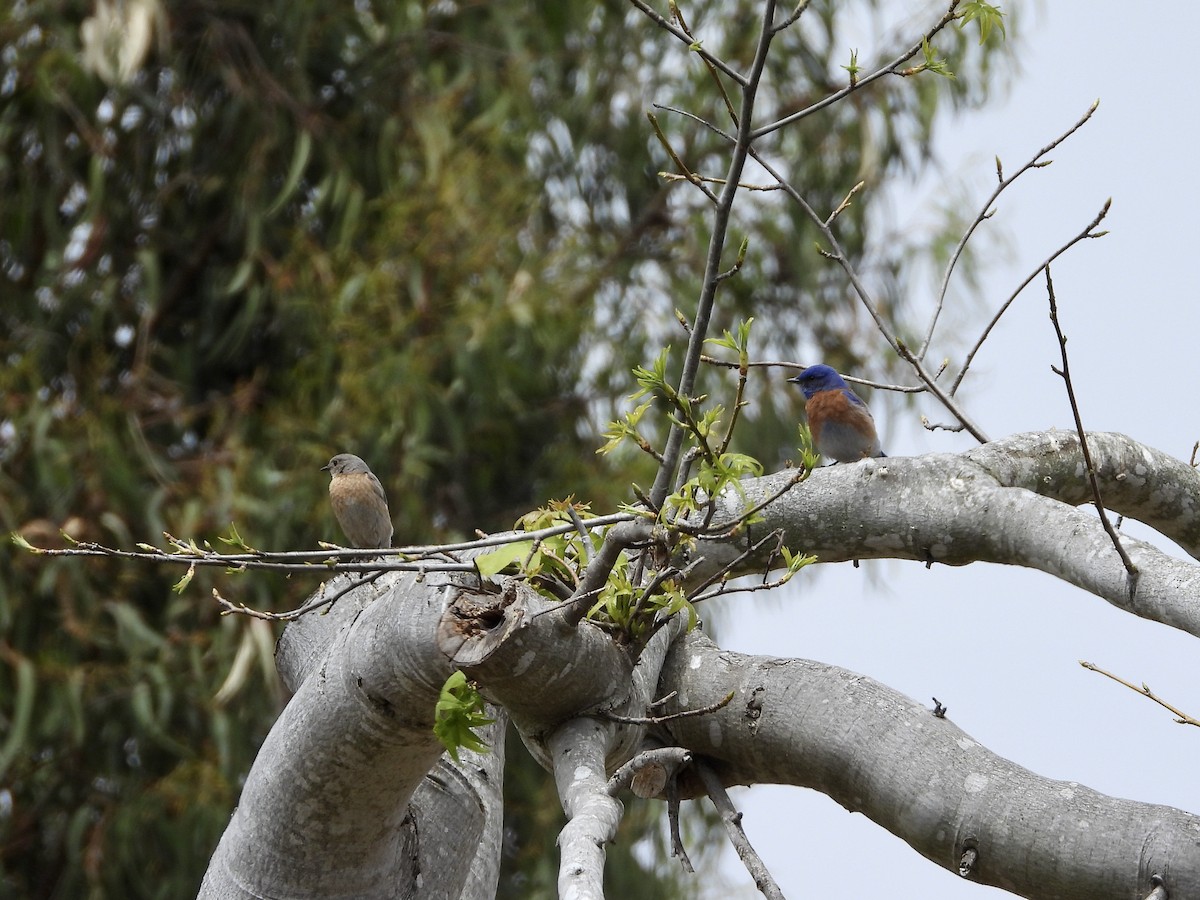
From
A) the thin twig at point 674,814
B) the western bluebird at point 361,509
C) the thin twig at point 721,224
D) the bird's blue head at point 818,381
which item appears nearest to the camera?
the thin twig at point 721,224

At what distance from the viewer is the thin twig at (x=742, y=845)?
2000 mm

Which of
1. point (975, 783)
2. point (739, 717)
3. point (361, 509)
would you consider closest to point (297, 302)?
point (361, 509)

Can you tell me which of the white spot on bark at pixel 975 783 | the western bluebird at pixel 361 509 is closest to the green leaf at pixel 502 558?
the white spot on bark at pixel 975 783

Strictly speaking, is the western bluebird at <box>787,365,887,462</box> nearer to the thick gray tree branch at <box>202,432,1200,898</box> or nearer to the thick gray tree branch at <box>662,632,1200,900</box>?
the thick gray tree branch at <box>202,432,1200,898</box>

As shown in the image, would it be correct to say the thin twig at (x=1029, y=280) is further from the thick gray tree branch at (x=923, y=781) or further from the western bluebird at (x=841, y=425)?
the western bluebird at (x=841, y=425)

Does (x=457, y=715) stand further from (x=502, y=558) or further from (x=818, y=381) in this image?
(x=818, y=381)

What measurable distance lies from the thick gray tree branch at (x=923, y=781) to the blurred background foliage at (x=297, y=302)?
321cm

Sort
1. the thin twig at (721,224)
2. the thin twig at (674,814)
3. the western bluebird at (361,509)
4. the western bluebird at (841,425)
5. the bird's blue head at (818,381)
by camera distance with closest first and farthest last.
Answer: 1. the thin twig at (721,224)
2. the thin twig at (674,814)
3. the western bluebird at (361,509)
4. the western bluebird at (841,425)
5. the bird's blue head at (818,381)

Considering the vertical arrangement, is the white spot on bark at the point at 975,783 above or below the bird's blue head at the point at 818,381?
below

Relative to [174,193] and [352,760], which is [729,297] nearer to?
[174,193]

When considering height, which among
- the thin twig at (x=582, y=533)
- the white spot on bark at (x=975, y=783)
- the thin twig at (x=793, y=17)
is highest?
the thin twig at (x=793, y=17)

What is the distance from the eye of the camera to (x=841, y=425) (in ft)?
15.1

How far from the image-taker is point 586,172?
7078 millimetres

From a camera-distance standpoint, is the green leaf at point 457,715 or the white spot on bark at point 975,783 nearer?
the green leaf at point 457,715
